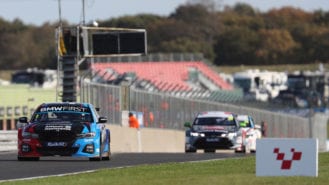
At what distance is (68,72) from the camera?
4700cm

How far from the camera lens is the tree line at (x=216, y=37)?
121062 millimetres

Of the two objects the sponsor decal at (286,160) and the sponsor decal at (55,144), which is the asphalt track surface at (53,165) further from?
the sponsor decal at (286,160)

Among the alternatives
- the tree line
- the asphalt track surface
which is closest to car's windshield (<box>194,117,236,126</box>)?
the asphalt track surface

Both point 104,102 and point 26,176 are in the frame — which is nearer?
point 26,176

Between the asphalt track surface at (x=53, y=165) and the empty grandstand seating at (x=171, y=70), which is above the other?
the asphalt track surface at (x=53, y=165)

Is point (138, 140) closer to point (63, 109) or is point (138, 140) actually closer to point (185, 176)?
point (63, 109)

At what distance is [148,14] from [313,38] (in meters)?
18.2

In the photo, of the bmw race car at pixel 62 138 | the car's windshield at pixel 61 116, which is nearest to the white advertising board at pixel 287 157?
the bmw race car at pixel 62 138

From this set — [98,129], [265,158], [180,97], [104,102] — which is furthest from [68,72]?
[265,158]

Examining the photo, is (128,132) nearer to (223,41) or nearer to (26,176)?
(26,176)

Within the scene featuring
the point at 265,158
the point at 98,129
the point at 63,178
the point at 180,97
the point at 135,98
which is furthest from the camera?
the point at 180,97

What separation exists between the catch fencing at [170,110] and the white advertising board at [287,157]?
26.3 metres

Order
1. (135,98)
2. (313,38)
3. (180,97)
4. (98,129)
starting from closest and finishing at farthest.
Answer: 1. (98,129)
2. (135,98)
3. (180,97)
4. (313,38)

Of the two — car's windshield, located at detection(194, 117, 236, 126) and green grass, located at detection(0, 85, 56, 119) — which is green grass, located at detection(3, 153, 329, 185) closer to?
car's windshield, located at detection(194, 117, 236, 126)
